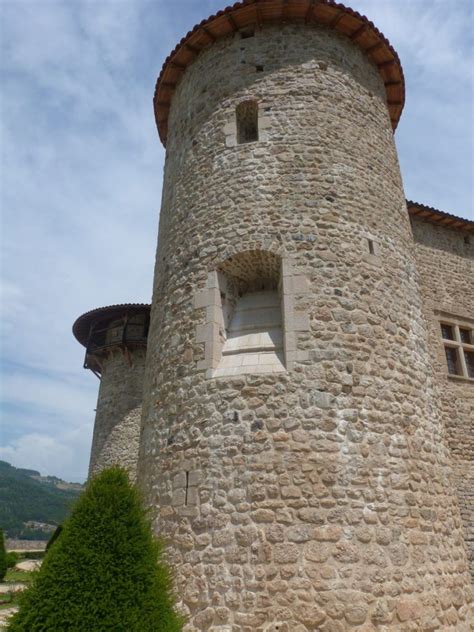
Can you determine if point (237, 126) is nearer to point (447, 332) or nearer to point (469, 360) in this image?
point (447, 332)

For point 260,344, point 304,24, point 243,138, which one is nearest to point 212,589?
point 260,344

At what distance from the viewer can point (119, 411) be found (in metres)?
15.9

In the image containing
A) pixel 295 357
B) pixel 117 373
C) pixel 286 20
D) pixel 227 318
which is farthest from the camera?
pixel 117 373

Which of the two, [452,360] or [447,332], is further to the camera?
[447,332]

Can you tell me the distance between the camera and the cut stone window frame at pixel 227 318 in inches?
231

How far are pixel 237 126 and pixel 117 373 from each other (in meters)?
11.0

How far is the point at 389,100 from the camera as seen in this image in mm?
9414

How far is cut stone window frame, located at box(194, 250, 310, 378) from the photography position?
5.86 metres

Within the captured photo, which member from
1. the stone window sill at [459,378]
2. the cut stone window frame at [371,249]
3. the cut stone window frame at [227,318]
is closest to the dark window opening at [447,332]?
the stone window sill at [459,378]

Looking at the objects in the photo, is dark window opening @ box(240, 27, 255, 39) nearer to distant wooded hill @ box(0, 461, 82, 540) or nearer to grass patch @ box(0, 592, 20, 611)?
grass patch @ box(0, 592, 20, 611)

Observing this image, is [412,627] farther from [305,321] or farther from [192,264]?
[192,264]

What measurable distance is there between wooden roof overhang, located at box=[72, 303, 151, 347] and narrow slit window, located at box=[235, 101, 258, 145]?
383 inches

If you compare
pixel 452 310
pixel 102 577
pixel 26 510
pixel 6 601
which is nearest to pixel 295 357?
pixel 102 577

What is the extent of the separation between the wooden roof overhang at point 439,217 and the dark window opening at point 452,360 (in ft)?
9.71
